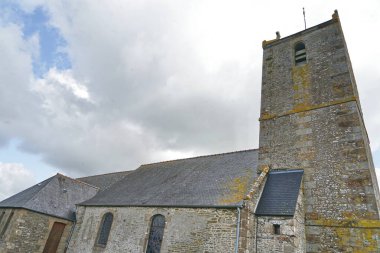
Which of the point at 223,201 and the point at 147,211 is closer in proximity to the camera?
the point at 223,201

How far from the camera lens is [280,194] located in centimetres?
891

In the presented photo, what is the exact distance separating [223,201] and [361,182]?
4505 mm

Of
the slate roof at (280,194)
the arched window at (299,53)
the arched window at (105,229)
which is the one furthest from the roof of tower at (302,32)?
the arched window at (105,229)

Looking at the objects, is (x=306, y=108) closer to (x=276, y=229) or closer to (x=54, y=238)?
(x=276, y=229)

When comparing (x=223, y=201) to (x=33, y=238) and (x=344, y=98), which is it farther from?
(x=33, y=238)

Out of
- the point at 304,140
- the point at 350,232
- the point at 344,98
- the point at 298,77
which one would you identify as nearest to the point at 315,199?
the point at 350,232

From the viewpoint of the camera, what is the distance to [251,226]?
8289 mm

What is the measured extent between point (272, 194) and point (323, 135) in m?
2.98

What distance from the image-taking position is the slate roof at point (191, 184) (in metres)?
9.97

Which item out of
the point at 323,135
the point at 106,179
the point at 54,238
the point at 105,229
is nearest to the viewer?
the point at 323,135

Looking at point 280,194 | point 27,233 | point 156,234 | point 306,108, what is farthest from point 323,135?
point 27,233

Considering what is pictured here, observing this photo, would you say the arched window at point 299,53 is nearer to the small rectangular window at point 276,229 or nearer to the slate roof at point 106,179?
the small rectangular window at point 276,229

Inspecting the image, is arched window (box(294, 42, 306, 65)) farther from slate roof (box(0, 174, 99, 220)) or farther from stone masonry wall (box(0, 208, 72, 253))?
stone masonry wall (box(0, 208, 72, 253))

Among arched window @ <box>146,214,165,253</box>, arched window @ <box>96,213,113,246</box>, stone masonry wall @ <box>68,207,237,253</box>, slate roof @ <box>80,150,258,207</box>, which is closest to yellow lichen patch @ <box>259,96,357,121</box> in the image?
slate roof @ <box>80,150,258,207</box>
